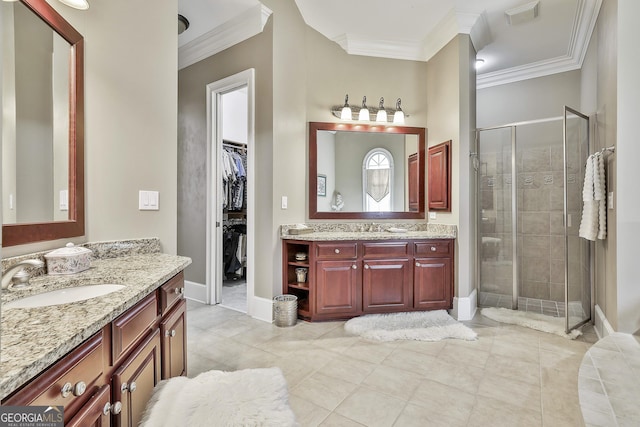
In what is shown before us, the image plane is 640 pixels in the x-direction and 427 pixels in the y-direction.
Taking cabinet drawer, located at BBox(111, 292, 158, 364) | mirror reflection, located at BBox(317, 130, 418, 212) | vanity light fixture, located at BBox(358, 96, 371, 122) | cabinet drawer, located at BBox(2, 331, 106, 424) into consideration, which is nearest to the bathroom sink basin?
cabinet drawer, located at BBox(111, 292, 158, 364)

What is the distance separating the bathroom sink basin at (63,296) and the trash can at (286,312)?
178 cm

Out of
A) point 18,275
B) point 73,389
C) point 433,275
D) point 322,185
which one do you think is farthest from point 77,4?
point 433,275

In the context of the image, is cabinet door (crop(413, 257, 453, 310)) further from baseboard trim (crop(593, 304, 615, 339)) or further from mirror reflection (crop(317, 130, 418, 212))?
baseboard trim (crop(593, 304, 615, 339))

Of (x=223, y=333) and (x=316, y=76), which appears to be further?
(x=316, y=76)

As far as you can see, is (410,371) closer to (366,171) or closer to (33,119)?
(366,171)

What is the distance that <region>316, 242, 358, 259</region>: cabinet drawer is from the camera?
2.94m

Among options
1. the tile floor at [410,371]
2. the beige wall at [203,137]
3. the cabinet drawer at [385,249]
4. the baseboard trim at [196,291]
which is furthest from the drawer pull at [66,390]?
the baseboard trim at [196,291]

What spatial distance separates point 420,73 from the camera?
11.7ft

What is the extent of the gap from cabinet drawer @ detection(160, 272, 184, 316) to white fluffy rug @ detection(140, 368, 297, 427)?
0.32 m

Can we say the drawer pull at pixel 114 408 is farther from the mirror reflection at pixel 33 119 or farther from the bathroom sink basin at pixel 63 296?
the mirror reflection at pixel 33 119

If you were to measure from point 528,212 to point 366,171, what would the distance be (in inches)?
80.0

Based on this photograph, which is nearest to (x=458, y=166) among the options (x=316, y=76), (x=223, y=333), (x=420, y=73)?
(x=420, y=73)

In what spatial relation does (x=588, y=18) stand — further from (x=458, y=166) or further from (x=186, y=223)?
(x=186, y=223)

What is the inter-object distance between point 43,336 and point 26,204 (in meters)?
0.86
